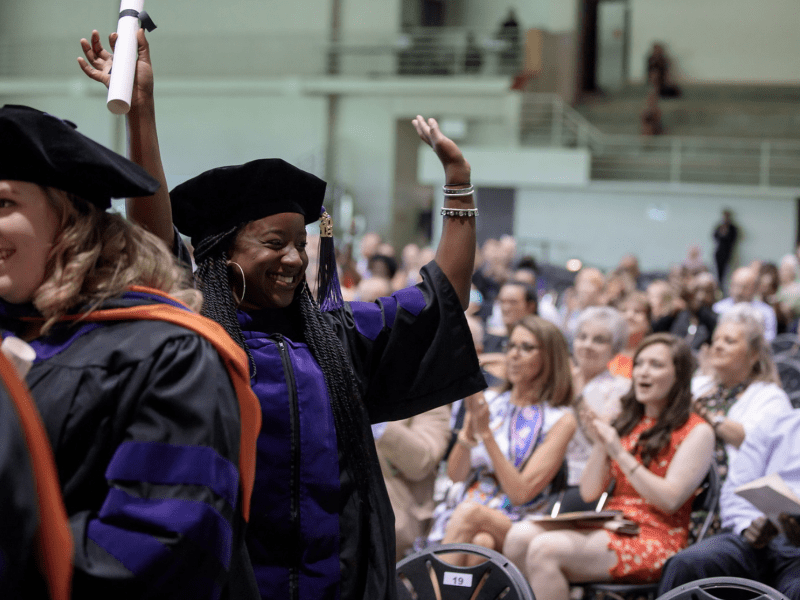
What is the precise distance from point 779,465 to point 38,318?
9.10ft

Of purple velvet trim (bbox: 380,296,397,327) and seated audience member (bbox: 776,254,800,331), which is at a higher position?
purple velvet trim (bbox: 380,296,397,327)

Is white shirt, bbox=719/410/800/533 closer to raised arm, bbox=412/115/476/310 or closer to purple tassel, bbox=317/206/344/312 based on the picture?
raised arm, bbox=412/115/476/310

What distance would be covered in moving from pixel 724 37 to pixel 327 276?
1667 centimetres

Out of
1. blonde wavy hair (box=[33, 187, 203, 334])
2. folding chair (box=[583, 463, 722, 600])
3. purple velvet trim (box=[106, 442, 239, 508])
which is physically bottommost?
folding chair (box=[583, 463, 722, 600])

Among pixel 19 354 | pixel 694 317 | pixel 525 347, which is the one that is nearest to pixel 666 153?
pixel 694 317

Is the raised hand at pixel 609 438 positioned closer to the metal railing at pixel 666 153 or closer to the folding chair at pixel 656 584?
the folding chair at pixel 656 584

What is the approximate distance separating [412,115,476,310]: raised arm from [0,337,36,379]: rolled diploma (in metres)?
1.02

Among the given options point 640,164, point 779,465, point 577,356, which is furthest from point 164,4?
point 779,465

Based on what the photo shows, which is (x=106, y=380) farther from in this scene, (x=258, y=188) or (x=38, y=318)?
(x=258, y=188)

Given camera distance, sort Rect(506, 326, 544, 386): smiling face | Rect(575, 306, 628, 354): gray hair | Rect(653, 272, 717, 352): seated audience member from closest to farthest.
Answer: Rect(506, 326, 544, 386): smiling face → Rect(575, 306, 628, 354): gray hair → Rect(653, 272, 717, 352): seated audience member

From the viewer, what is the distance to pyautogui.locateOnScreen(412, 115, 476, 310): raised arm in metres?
1.96

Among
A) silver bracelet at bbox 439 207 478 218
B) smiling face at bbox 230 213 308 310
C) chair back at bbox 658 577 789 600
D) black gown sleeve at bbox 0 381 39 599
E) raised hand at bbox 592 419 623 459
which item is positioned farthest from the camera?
raised hand at bbox 592 419 623 459

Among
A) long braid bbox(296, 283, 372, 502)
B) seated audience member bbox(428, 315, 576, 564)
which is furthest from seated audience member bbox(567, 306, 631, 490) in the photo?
A: long braid bbox(296, 283, 372, 502)

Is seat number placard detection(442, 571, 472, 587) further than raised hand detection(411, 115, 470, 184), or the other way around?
seat number placard detection(442, 571, 472, 587)
